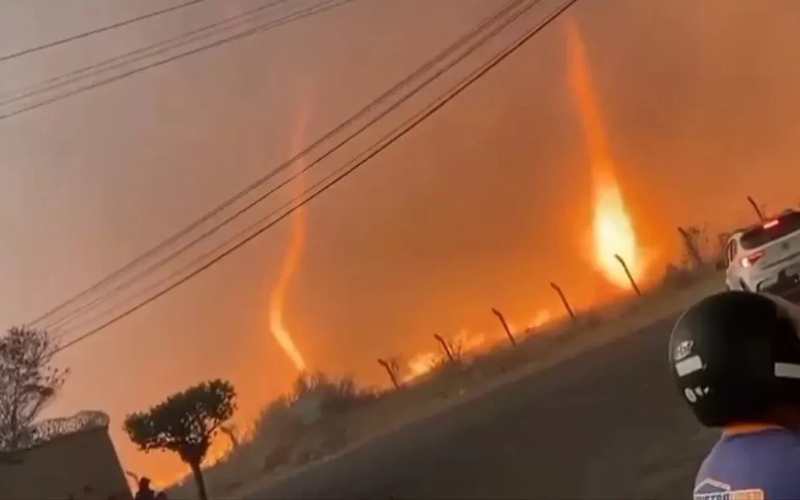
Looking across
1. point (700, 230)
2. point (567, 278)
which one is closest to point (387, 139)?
point (567, 278)

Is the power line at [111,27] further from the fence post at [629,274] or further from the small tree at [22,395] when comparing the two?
the fence post at [629,274]

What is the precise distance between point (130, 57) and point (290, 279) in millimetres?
860

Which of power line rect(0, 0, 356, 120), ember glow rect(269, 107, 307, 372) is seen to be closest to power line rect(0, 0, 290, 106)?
power line rect(0, 0, 356, 120)

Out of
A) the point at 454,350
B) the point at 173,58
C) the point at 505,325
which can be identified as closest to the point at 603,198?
the point at 505,325

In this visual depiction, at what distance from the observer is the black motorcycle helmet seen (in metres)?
1.36

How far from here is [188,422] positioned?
364 centimetres

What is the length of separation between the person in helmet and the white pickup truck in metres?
2.23

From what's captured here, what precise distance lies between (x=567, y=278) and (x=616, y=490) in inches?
25.3

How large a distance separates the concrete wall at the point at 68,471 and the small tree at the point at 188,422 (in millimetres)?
103

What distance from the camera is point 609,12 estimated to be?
12.4ft

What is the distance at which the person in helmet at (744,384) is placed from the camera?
4.39 feet

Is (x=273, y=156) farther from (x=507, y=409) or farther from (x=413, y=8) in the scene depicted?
(x=507, y=409)

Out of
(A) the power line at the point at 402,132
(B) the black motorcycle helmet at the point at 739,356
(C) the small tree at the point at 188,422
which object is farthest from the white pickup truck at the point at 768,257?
(B) the black motorcycle helmet at the point at 739,356

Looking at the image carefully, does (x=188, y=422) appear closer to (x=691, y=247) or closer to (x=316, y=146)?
(x=316, y=146)
